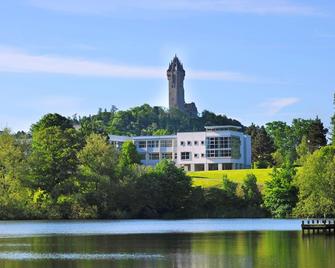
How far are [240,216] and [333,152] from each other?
17979 millimetres

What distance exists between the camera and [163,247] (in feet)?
224

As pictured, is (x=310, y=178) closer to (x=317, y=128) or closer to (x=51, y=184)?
(x=51, y=184)

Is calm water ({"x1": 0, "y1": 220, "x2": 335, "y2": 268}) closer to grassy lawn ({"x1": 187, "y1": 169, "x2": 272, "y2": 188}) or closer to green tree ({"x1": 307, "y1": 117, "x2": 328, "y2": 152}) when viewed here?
grassy lawn ({"x1": 187, "y1": 169, "x2": 272, "y2": 188})

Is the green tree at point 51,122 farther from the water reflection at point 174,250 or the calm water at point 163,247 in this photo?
the water reflection at point 174,250

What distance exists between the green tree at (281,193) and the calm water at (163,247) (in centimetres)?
2876

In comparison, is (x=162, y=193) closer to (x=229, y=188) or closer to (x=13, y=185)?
(x=229, y=188)

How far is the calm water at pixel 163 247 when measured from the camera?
181ft

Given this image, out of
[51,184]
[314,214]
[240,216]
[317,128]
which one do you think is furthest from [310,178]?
[317,128]

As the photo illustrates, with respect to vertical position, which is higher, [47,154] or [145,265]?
[47,154]

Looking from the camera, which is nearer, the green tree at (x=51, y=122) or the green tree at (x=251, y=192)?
the green tree at (x=251, y=192)

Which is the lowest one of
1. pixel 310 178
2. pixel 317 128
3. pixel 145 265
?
pixel 145 265

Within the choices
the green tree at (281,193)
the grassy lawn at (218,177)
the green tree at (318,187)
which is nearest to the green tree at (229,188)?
the grassy lawn at (218,177)

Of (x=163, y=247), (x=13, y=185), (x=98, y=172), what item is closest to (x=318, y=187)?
(x=98, y=172)

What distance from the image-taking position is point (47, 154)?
5015 inches
